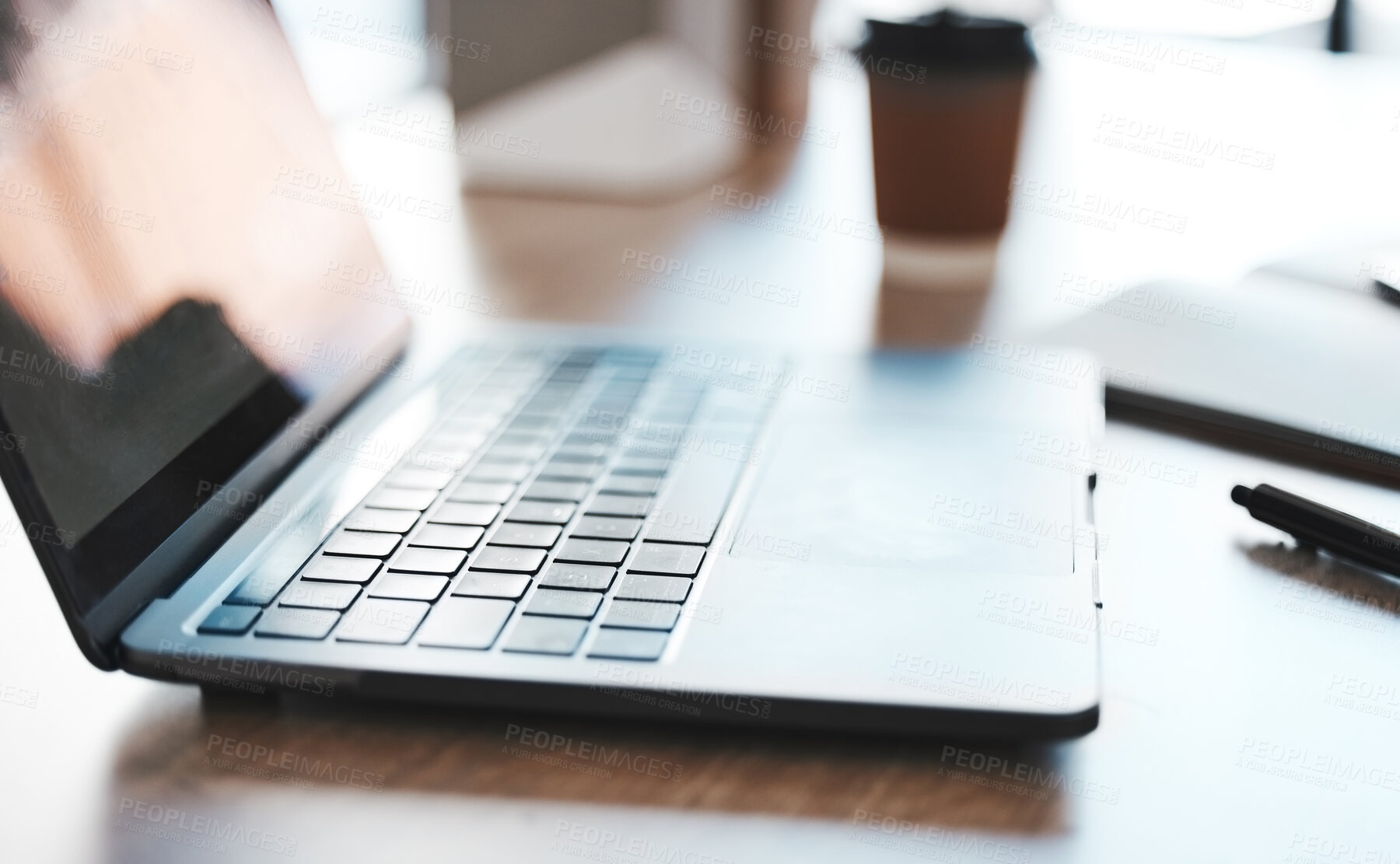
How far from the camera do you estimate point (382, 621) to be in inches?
14.6

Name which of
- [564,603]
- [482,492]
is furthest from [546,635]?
[482,492]

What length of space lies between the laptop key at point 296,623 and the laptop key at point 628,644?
0.28ft

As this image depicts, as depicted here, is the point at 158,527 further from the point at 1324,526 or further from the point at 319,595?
the point at 1324,526

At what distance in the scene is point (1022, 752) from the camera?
349 mm

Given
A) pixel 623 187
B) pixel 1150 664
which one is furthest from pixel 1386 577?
pixel 623 187

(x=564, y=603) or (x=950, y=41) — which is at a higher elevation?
(x=950, y=41)

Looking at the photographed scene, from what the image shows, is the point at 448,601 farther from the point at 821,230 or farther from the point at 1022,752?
the point at 821,230

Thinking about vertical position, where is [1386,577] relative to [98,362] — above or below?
below

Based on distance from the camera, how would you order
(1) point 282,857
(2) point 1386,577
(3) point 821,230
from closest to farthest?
1. (1) point 282,857
2. (2) point 1386,577
3. (3) point 821,230

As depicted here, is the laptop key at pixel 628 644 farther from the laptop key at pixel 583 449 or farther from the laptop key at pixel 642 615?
the laptop key at pixel 583 449

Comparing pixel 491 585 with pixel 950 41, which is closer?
pixel 491 585

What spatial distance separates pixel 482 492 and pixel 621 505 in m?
0.06

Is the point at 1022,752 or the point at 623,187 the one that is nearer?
the point at 1022,752

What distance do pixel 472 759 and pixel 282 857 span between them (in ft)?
0.19
